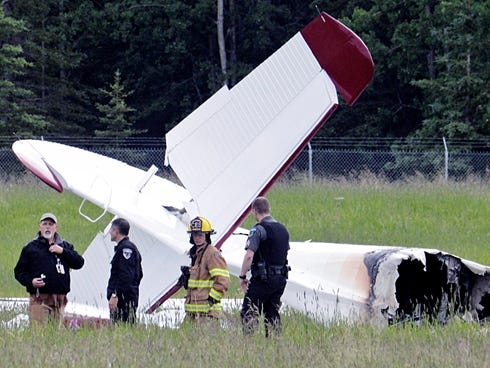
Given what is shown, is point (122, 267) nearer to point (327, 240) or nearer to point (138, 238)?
point (138, 238)

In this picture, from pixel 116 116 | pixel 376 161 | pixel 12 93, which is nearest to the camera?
pixel 376 161

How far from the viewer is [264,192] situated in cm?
1171

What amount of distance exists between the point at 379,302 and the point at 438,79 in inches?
943

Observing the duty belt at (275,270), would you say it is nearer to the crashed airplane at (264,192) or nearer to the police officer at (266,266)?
the police officer at (266,266)

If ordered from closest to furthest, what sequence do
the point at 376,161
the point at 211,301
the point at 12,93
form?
the point at 211,301 < the point at 376,161 < the point at 12,93

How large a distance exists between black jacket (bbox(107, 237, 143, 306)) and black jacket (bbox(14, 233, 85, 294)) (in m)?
0.59

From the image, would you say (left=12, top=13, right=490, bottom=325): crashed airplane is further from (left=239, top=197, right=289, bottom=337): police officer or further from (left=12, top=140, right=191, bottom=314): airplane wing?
(left=239, top=197, right=289, bottom=337): police officer

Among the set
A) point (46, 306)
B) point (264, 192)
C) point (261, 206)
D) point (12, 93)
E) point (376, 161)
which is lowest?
point (46, 306)

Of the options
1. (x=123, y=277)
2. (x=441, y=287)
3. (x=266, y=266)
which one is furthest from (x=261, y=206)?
(x=441, y=287)

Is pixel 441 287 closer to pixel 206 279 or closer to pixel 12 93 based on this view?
pixel 206 279

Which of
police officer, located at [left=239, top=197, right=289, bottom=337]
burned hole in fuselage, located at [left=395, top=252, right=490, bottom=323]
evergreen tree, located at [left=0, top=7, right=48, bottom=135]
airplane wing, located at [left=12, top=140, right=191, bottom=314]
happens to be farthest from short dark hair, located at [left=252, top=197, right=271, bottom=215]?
evergreen tree, located at [left=0, top=7, right=48, bottom=135]

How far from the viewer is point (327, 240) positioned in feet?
63.7

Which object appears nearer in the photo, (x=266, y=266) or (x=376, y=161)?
(x=266, y=266)

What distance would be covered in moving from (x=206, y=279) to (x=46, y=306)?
71.5 inches
